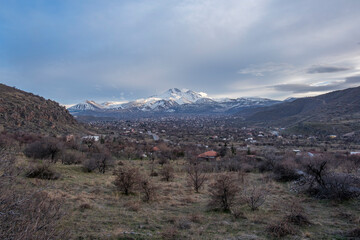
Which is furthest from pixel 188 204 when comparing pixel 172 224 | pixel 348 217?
pixel 348 217

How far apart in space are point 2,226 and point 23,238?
63cm

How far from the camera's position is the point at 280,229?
7.21m

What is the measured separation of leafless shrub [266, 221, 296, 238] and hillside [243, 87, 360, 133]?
271 feet

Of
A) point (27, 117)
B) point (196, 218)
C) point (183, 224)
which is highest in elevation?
point (27, 117)

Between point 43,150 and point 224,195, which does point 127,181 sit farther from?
point 43,150

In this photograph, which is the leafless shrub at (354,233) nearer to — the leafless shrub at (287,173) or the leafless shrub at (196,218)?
the leafless shrub at (196,218)

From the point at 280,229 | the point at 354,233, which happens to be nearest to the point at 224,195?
the point at 280,229

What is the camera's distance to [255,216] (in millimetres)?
9156

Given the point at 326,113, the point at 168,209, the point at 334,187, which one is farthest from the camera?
the point at 326,113

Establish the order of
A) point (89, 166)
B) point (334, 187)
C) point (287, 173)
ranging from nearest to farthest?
point (334, 187) < point (287, 173) < point (89, 166)

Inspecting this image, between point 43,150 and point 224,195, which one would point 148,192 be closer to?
point 224,195

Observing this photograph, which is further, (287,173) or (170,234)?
(287,173)

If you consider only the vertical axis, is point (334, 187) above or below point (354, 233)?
below

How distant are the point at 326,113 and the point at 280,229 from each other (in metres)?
125
